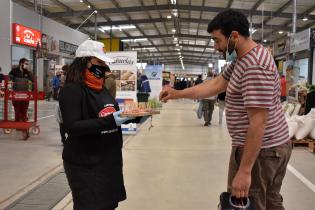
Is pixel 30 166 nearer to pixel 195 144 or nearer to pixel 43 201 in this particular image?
pixel 43 201

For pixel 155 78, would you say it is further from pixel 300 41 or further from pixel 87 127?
pixel 87 127

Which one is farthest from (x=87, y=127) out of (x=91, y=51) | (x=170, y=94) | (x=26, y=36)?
(x=26, y=36)

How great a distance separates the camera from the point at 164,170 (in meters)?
5.76

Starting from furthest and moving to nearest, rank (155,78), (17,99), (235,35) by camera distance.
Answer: (155,78), (17,99), (235,35)

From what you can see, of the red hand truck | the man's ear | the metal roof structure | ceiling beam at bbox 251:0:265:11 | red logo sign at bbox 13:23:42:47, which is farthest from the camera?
the metal roof structure

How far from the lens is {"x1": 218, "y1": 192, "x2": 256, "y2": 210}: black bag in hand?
6.67ft

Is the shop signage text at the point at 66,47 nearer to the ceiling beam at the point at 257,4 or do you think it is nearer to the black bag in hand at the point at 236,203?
the ceiling beam at the point at 257,4

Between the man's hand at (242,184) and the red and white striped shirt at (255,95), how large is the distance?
180mm

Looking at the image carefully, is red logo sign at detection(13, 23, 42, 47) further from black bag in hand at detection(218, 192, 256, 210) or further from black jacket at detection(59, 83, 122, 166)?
black bag in hand at detection(218, 192, 256, 210)

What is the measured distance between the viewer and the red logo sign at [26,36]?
1738 centimetres

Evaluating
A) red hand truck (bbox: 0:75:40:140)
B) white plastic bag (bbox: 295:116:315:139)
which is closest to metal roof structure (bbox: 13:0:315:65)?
red hand truck (bbox: 0:75:40:140)

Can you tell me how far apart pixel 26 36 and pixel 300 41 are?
39.0ft

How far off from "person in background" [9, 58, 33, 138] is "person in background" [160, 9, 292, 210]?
6860mm

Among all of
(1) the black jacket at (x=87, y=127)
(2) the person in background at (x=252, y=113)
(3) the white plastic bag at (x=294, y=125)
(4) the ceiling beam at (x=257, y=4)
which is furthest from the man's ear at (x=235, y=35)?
(4) the ceiling beam at (x=257, y=4)
